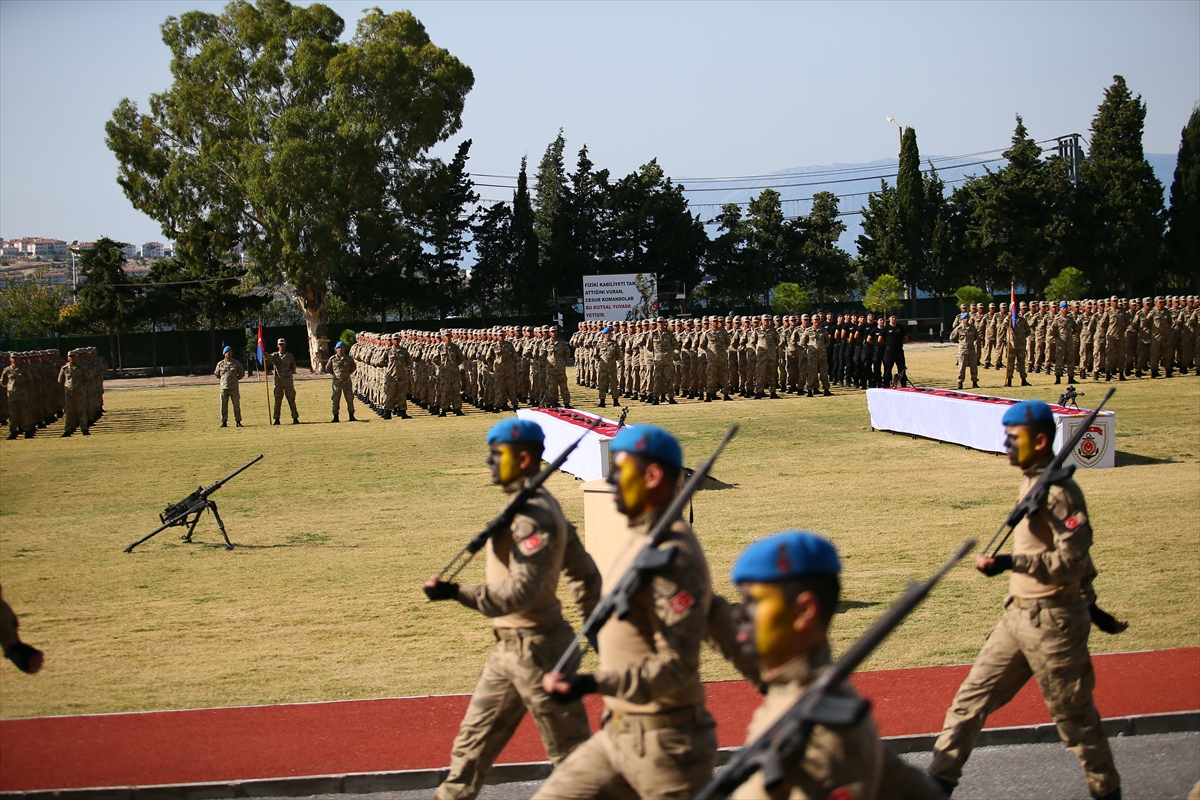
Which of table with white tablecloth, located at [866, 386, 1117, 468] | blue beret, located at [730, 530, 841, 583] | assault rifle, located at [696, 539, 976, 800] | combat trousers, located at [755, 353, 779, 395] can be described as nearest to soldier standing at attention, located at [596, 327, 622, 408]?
combat trousers, located at [755, 353, 779, 395]

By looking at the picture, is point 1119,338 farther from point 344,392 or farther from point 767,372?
point 344,392

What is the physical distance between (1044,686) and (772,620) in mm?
3042

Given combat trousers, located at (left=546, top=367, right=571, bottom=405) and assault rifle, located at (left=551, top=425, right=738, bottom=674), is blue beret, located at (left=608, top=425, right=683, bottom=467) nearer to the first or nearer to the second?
assault rifle, located at (left=551, top=425, right=738, bottom=674)

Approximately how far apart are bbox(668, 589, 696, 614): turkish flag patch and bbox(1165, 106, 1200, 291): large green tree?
63.4m

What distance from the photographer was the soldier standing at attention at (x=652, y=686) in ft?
13.1

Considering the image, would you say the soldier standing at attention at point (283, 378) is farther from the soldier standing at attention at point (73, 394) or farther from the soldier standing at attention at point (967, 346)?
the soldier standing at attention at point (967, 346)

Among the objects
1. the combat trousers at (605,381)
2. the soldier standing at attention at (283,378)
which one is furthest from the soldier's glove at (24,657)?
the combat trousers at (605,381)

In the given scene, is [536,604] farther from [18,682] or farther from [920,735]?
[18,682]

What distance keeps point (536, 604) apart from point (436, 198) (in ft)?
165

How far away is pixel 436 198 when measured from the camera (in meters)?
53.7

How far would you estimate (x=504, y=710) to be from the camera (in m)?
5.09

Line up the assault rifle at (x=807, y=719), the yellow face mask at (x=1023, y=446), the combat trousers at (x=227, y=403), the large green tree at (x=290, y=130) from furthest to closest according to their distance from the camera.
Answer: the large green tree at (x=290, y=130) < the combat trousers at (x=227, y=403) < the yellow face mask at (x=1023, y=446) < the assault rifle at (x=807, y=719)

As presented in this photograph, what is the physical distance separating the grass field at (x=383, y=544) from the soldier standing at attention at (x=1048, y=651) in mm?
2480

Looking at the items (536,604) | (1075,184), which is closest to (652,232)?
(1075,184)
